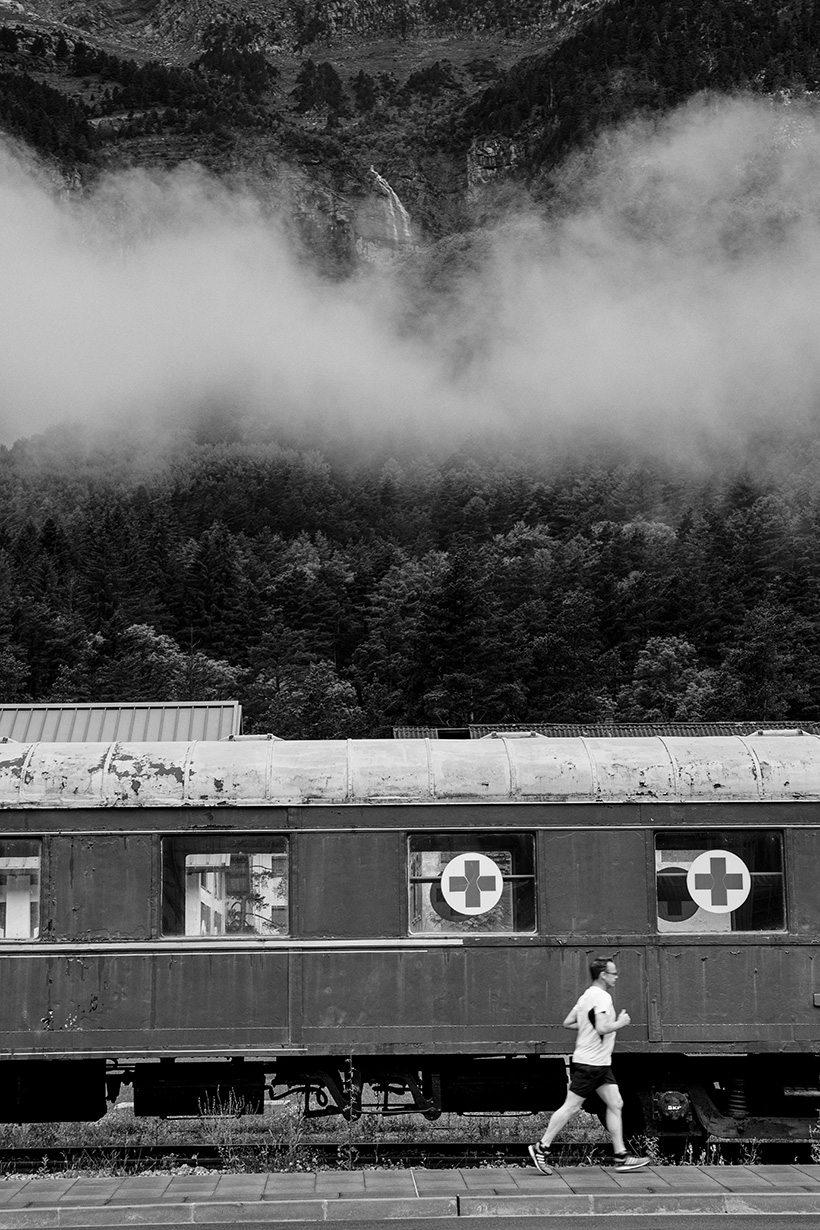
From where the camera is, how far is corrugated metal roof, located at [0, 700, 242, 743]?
26.5 metres

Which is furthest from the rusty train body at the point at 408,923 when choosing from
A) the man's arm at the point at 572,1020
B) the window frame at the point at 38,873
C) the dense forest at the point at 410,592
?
the dense forest at the point at 410,592

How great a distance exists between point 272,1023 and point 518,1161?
8.18 feet

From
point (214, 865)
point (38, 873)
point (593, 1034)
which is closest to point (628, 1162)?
point (593, 1034)

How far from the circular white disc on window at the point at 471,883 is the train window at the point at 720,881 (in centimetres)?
150

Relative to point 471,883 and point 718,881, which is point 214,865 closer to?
point 471,883

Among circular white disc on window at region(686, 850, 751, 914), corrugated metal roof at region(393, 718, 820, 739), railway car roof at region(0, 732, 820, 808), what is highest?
corrugated metal roof at region(393, 718, 820, 739)

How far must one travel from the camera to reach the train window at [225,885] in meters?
11.6

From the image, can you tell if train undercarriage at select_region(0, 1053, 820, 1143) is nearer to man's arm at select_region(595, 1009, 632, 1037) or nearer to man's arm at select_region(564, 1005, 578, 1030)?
man's arm at select_region(564, 1005, 578, 1030)

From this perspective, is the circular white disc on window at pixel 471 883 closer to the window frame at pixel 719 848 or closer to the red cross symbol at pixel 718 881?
the window frame at pixel 719 848

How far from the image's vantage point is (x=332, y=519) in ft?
470

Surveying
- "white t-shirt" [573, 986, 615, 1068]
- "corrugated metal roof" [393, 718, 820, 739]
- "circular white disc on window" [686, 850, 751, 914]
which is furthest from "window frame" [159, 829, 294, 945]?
"circular white disc on window" [686, 850, 751, 914]

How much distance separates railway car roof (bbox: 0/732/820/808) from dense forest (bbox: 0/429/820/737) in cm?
5417

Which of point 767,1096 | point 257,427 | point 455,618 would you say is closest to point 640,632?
point 455,618

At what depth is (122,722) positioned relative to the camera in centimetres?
2770
